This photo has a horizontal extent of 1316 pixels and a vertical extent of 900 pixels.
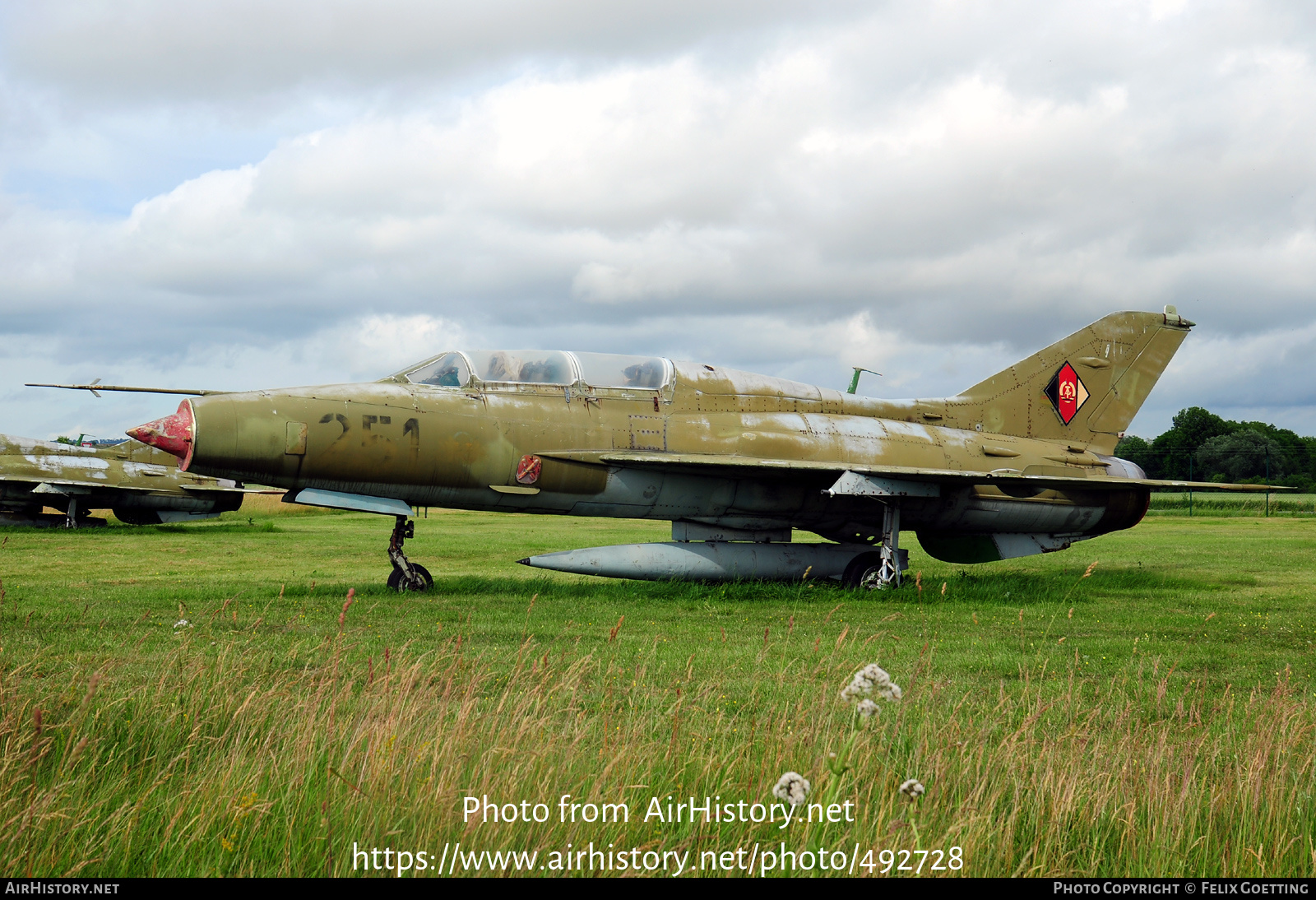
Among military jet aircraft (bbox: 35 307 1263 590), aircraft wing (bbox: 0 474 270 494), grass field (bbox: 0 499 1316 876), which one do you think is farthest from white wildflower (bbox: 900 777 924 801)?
aircraft wing (bbox: 0 474 270 494)

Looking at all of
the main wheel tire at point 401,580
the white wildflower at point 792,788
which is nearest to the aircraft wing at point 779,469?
the main wheel tire at point 401,580

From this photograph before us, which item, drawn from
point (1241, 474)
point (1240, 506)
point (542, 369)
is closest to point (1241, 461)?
point (1241, 474)

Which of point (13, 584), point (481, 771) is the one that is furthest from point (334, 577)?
point (481, 771)

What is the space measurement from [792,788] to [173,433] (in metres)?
9.11

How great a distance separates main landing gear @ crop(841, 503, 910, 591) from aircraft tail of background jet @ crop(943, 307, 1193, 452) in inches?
120

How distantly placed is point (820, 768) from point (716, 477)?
904 cm

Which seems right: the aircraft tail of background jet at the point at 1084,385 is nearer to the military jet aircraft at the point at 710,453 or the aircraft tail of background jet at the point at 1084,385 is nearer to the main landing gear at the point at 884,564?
the military jet aircraft at the point at 710,453

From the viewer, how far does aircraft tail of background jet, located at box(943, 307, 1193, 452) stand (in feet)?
51.3

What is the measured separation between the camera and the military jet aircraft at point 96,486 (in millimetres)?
25609

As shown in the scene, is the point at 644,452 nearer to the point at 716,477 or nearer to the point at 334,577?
the point at 716,477

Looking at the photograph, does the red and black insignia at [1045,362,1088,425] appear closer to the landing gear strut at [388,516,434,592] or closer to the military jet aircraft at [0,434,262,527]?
the landing gear strut at [388,516,434,592]

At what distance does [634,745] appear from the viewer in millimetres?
4074

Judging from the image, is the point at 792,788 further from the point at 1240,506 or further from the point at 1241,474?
the point at 1241,474

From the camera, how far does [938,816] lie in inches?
141
